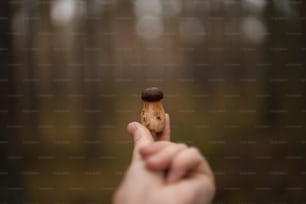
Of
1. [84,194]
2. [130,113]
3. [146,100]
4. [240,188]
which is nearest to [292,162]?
→ [240,188]

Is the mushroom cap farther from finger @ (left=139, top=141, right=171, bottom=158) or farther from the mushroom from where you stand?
finger @ (left=139, top=141, right=171, bottom=158)

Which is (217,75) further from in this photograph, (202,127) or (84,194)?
(84,194)

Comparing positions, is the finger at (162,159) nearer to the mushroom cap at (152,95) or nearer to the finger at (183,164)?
the finger at (183,164)

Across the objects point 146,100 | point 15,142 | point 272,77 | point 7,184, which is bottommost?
point 7,184

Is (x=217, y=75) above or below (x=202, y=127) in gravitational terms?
above

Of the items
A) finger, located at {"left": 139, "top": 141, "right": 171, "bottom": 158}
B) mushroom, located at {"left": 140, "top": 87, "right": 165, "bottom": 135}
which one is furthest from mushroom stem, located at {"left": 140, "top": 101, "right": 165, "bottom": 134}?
finger, located at {"left": 139, "top": 141, "right": 171, "bottom": 158}

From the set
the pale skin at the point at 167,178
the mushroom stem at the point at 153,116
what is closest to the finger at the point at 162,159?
the pale skin at the point at 167,178

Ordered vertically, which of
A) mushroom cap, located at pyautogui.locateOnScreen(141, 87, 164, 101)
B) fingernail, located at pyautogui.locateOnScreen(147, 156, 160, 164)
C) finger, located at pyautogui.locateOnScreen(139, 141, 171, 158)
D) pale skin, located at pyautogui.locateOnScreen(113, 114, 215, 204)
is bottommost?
pale skin, located at pyautogui.locateOnScreen(113, 114, 215, 204)

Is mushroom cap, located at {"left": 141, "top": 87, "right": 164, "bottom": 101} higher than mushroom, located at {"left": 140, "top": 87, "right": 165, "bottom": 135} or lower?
higher
